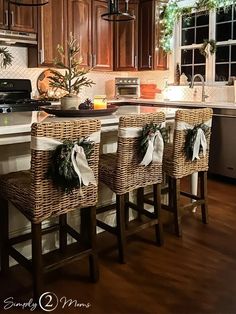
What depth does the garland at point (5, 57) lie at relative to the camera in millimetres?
4660

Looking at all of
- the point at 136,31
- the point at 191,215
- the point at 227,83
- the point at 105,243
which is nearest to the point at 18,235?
the point at 105,243

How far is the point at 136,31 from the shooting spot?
18.4ft

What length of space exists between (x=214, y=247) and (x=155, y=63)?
3.50 m

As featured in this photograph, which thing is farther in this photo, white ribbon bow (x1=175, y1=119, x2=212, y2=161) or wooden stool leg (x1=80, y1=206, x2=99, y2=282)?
white ribbon bow (x1=175, y1=119, x2=212, y2=161)

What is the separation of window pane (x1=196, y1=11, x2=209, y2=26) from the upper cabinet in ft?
7.71

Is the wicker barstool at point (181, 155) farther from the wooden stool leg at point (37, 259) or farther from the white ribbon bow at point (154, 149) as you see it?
the wooden stool leg at point (37, 259)

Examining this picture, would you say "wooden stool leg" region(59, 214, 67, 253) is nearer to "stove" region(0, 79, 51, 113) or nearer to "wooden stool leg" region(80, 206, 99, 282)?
"wooden stool leg" region(80, 206, 99, 282)

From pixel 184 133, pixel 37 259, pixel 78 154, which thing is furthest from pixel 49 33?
pixel 37 259

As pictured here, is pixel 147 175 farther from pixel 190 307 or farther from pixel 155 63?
Answer: pixel 155 63

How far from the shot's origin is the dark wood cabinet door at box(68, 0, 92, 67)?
506 centimetres

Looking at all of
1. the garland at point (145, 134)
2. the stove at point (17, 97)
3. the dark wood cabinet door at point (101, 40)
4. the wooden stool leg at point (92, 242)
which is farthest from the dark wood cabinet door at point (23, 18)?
the wooden stool leg at point (92, 242)

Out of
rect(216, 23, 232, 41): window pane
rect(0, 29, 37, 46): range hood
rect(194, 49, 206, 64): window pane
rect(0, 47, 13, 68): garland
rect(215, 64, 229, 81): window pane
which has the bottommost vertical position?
rect(215, 64, 229, 81): window pane

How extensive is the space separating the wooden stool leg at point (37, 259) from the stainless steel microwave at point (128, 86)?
4088 millimetres

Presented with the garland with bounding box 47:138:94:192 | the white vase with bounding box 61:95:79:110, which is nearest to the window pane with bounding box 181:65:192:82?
the white vase with bounding box 61:95:79:110
